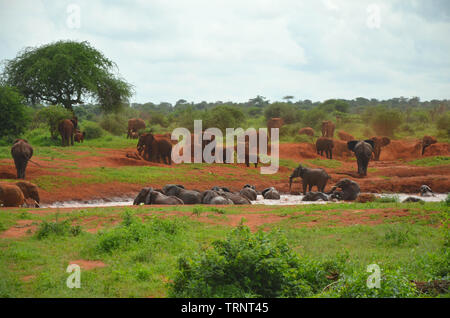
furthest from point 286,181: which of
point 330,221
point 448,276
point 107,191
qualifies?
point 448,276

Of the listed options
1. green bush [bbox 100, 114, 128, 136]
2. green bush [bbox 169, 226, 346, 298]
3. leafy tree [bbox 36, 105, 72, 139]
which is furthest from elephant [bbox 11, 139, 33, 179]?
green bush [bbox 100, 114, 128, 136]

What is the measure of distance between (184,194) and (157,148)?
10450 millimetres

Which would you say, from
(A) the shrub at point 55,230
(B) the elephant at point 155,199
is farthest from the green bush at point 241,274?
(B) the elephant at point 155,199

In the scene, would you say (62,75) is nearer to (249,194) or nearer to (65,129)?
(65,129)

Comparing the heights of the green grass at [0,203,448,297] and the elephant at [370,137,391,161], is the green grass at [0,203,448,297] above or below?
below

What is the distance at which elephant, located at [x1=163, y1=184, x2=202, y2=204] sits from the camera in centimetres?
1502

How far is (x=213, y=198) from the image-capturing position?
15.0 meters

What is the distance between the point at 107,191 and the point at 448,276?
13.9m

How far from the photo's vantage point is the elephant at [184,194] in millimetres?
15016

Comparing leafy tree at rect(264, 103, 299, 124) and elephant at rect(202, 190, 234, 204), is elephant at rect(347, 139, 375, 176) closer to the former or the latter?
elephant at rect(202, 190, 234, 204)

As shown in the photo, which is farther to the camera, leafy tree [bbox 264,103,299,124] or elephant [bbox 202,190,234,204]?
leafy tree [bbox 264,103,299,124]

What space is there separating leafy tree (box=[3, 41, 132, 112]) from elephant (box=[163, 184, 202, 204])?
19.8m

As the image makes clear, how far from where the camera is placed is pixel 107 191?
1741 centimetres
